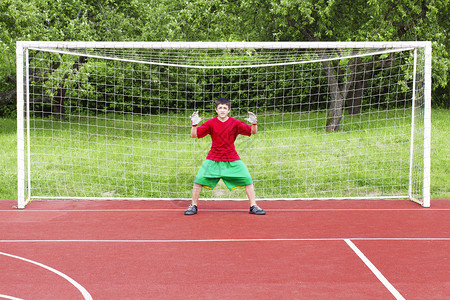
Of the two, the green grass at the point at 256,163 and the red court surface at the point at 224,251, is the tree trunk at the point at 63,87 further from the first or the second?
the red court surface at the point at 224,251

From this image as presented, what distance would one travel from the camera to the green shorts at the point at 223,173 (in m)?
7.86

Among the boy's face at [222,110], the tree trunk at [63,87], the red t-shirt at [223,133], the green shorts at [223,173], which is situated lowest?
the green shorts at [223,173]

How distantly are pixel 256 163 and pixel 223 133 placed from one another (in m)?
4.62

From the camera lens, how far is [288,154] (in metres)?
12.7

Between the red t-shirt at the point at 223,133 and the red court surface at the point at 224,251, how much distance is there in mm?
875

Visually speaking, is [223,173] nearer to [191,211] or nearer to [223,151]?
[223,151]

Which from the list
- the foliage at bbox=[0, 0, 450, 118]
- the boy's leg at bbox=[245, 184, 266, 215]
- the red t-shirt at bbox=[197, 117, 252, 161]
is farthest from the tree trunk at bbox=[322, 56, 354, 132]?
the red t-shirt at bbox=[197, 117, 252, 161]

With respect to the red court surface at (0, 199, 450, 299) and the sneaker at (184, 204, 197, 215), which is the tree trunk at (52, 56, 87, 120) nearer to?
the red court surface at (0, 199, 450, 299)

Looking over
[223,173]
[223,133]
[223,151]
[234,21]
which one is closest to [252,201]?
[223,173]

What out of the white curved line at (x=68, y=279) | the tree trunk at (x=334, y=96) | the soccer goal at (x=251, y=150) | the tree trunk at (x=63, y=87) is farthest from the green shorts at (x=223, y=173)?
the tree trunk at (x=63, y=87)

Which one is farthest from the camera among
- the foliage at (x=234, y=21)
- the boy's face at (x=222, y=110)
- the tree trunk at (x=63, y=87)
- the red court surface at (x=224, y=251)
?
the tree trunk at (x=63, y=87)

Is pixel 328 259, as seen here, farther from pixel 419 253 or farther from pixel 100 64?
pixel 100 64

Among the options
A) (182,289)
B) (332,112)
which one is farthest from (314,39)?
(182,289)

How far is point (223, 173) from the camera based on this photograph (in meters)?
7.86
